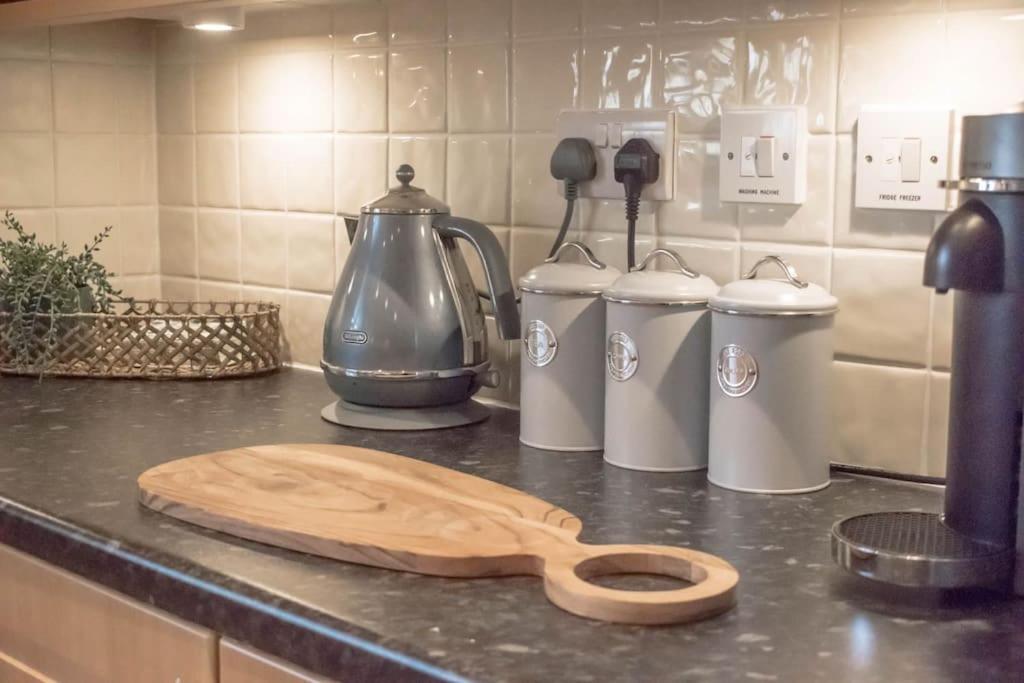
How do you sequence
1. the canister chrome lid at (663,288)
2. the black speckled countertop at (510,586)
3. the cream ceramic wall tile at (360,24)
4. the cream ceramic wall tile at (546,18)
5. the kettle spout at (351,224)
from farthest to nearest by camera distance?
the cream ceramic wall tile at (360,24), the kettle spout at (351,224), the cream ceramic wall tile at (546,18), the canister chrome lid at (663,288), the black speckled countertop at (510,586)

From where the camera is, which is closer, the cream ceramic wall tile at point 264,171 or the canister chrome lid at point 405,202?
the canister chrome lid at point 405,202

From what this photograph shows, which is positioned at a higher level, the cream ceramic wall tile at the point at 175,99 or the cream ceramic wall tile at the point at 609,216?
the cream ceramic wall tile at the point at 175,99

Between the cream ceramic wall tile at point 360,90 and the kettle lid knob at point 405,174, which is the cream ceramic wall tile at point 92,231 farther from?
the kettle lid knob at point 405,174

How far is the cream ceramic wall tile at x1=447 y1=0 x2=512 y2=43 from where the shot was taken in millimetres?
1487

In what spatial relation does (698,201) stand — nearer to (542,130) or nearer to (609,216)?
(609,216)

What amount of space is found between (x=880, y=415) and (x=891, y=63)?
326mm

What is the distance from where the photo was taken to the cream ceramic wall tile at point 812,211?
4.01 feet

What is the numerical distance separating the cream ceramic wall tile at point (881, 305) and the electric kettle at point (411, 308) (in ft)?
1.13

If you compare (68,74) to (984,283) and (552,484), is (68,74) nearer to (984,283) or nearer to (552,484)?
(552,484)

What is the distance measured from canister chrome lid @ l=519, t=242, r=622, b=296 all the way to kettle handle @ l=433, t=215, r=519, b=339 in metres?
0.06

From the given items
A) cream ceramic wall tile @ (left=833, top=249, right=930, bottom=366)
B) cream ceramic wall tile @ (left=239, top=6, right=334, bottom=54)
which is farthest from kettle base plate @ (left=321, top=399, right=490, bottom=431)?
cream ceramic wall tile @ (left=239, top=6, right=334, bottom=54)

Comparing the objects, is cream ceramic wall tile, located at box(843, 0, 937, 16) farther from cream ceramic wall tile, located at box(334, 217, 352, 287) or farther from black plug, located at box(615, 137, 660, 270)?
cream ceramic wall tile, located at box(334, 217, 352, 287)

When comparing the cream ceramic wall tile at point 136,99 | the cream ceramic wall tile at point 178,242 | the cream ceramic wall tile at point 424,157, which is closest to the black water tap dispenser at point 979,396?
the cream ceramic wall tile at point 424,157

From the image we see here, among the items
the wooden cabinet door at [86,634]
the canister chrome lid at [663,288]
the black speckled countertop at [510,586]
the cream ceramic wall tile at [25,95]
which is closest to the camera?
the black speckled countertop at [510,586]
